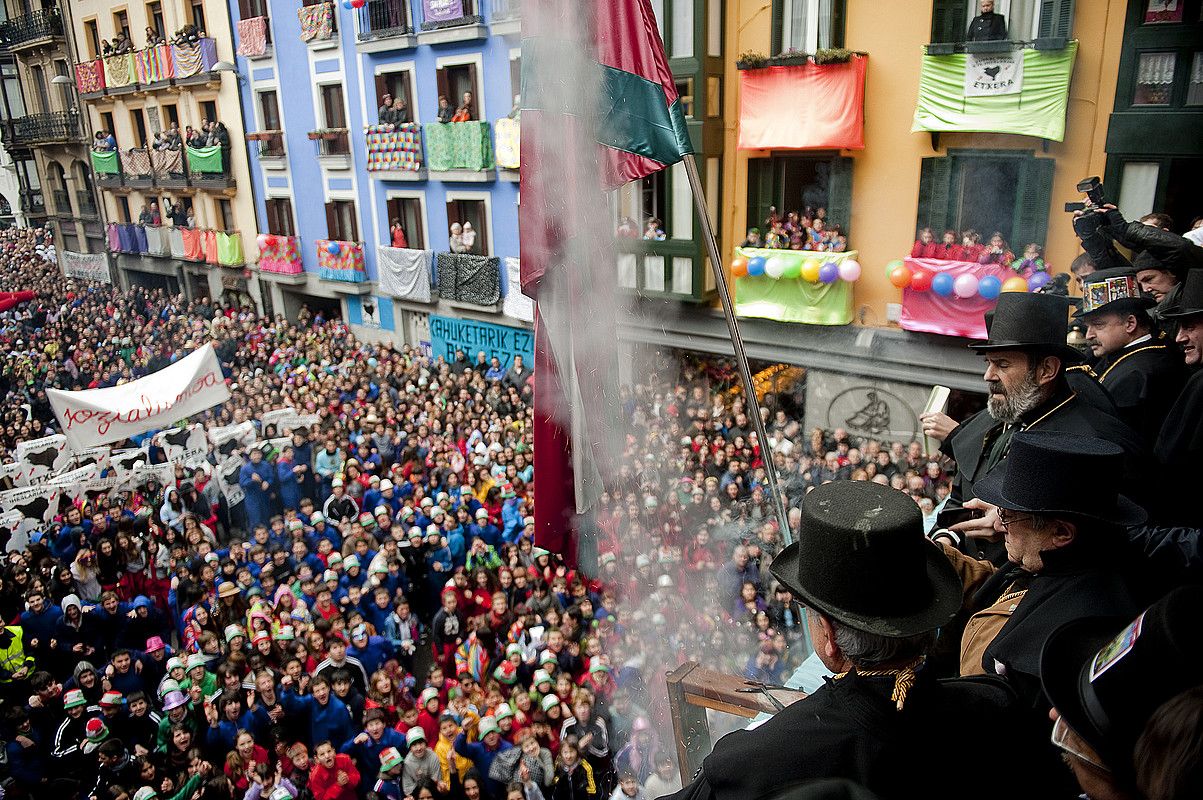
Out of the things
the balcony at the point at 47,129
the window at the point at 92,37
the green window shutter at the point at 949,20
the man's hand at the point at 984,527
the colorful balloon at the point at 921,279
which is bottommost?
the colorful balloon at the point at 921,279

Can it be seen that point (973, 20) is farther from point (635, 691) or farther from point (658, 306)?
point (635, 691)

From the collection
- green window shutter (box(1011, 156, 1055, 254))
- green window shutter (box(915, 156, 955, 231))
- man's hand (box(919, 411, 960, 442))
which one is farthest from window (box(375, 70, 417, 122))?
man's hand (box(919, 411, 960, 442))

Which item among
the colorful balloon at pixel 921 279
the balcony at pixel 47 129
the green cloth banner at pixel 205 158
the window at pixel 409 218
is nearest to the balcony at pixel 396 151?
the window at pixel 409 218

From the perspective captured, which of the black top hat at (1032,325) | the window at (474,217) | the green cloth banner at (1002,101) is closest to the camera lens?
the black top hat at (1032,325)

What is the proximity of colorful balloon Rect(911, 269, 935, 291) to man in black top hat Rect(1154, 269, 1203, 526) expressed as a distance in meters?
8.72

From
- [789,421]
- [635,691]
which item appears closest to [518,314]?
[789,421]

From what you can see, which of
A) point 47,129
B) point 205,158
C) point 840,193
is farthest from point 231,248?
point 840,193

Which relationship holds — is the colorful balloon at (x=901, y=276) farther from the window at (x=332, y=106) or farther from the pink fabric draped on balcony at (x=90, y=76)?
the pink fabric draped on balcony at (x=90, y=76)

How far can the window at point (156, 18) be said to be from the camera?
24984mm

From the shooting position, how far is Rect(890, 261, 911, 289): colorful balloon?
40.5 feet

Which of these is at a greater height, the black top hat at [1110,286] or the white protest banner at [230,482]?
the black top hat at [1110,286]

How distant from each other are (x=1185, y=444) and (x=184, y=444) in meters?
12.6

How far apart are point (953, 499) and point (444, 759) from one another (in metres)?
4.29

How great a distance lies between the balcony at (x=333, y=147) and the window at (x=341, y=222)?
1008mm
